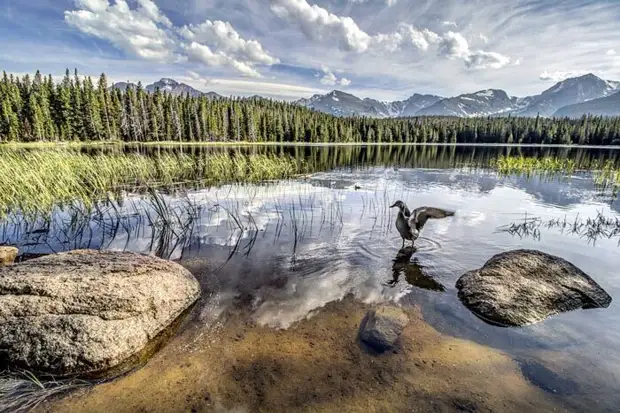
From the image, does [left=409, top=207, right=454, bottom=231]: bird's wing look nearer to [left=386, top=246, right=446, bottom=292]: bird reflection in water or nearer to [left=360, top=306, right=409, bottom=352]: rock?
[left=386, top=246, right=446, bottom=292]: bird reflection in water

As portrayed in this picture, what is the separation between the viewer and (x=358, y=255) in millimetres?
9695

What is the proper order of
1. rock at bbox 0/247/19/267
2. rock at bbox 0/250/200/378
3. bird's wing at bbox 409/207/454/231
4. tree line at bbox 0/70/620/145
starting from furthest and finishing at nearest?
tree line at bbox 0/70/620/145, bird's wing at bbox 409/207/454/231, rock at bbox 0/247/19/267, rock at bbox 0/250/200/378

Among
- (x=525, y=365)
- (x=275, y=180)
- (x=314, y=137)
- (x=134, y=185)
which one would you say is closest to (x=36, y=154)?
(x=134, y=185)

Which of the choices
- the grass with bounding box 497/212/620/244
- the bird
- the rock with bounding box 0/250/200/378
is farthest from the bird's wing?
the rock with bounding box 0/250/200/378

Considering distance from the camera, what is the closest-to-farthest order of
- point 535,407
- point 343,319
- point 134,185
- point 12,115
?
point 535,407 < point 343,319 < point 134,185 < point 12,115

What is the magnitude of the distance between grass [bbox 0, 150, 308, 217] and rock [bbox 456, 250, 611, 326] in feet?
42.6

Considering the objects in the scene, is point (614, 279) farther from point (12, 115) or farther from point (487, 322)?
point (12, 115)

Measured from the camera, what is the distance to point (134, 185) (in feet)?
59.4

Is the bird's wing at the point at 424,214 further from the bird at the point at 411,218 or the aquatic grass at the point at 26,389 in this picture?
the aquatic grass at the point at 26,389

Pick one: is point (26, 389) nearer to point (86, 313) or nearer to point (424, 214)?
point (86, 313)

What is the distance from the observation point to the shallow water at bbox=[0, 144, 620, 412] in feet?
18.0

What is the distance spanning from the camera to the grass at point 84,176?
40.2ft

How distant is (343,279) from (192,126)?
97.7 metres

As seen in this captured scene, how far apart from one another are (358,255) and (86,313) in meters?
7.05
